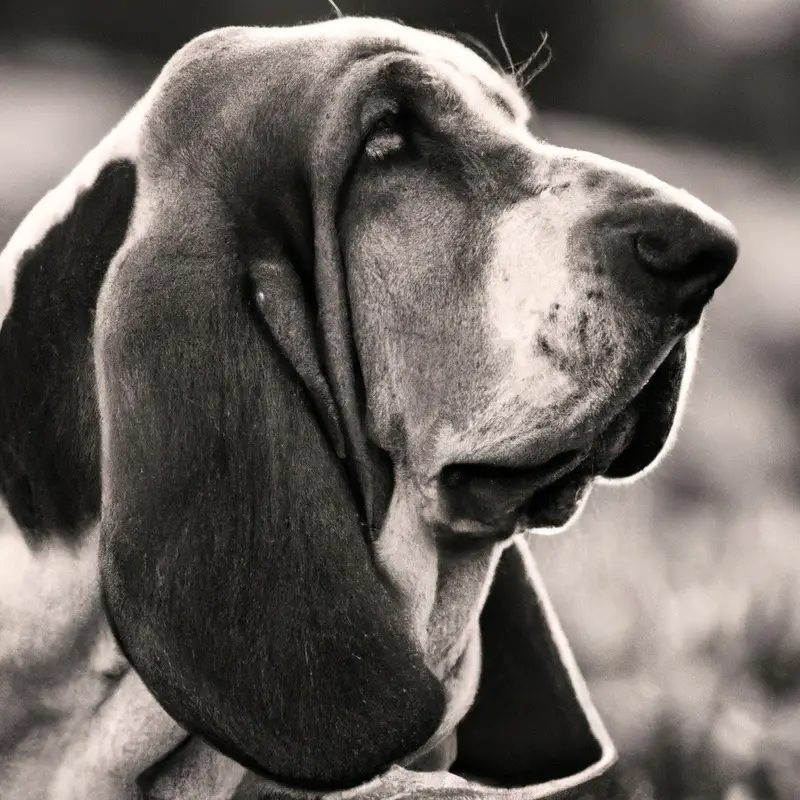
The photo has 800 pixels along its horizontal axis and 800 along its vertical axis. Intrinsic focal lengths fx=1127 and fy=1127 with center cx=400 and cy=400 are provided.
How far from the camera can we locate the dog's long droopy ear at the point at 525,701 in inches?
79.4

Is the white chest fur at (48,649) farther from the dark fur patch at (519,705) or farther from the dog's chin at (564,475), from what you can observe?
the dark fur patch at (519,705)

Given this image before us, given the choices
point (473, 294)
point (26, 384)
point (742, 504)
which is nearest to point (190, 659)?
point (26, 384)

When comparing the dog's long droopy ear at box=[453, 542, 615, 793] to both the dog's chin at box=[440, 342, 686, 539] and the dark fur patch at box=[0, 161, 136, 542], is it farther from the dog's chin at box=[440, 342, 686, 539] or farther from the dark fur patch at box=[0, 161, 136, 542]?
the dark fur patch at box=[0, 161, 136, 542]

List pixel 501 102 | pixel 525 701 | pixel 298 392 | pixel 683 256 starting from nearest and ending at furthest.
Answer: pixel 683 256 → pixel 298 392 → pixel 501 102 → pixel 525 701

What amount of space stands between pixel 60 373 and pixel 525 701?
3.36 ft

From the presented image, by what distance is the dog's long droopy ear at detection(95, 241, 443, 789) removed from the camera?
1436 mm

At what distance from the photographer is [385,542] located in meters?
1.62

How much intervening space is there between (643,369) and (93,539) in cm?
79

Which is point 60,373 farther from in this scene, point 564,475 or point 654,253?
point 654,253

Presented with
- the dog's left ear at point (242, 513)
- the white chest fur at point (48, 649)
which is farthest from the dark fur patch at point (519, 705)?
the white chest fur at point (48, 649)

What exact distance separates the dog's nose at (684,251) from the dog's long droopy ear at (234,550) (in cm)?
50

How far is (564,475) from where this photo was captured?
62.4 inches

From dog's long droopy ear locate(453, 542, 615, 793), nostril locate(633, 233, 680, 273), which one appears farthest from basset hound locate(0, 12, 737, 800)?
dog's long droopy ear locate(453, 542, 615, 793)

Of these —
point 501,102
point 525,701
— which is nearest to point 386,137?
point 501,102
